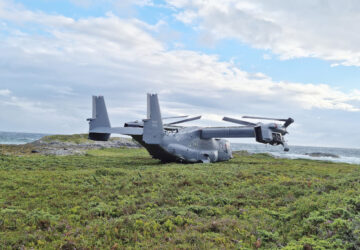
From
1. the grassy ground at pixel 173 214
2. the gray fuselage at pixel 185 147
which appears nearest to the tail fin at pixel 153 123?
the gray fuselage at pixel 185 147

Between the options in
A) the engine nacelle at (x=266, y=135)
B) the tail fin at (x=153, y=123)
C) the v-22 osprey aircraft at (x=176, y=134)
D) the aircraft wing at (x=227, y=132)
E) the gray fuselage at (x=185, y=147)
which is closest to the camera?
the tail fin at (x=153, y=123)

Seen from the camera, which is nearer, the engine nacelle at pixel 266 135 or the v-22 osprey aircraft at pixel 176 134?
the v-22 osprey aircraft at pixel 176 134

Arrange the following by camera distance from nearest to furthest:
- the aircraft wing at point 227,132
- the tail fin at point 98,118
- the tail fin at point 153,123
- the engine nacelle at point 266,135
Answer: the tail fin at point 153,123 → the tail fin at point 98,118 → the engine nacelle at point 266,135 → the aircraft wing at point 227,132

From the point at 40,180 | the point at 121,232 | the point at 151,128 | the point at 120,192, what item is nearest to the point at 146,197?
the point at 120,192

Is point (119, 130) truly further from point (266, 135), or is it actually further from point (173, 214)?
point (173, 214)

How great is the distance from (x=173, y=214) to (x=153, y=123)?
51.2ft

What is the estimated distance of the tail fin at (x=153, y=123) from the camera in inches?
989

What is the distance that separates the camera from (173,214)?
10320 millimetres

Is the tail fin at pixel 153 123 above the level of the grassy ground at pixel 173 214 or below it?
above

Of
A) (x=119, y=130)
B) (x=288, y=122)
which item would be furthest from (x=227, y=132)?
(x=119, y=130)

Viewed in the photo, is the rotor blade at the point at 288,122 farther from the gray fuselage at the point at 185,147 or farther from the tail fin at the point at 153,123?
the tail fin at the point at 153,123

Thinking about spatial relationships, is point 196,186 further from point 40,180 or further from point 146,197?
point 40,180

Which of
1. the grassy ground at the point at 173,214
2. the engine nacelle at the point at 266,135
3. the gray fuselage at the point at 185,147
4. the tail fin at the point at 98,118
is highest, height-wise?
the tail fin at the point at 98,118

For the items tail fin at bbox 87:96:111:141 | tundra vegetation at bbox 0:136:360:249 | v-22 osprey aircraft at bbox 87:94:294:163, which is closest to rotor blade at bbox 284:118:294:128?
v-22 osprey aircraft at bbox 87:94:294:163
